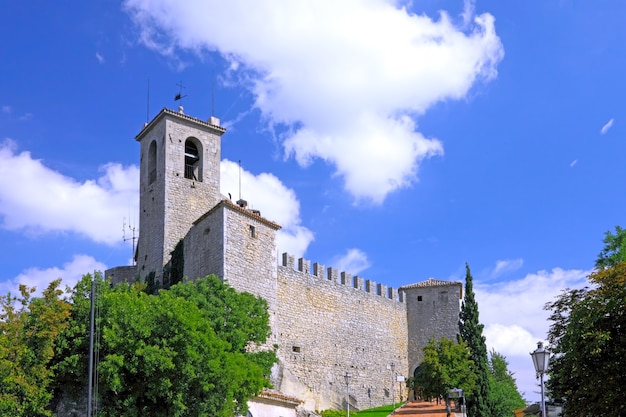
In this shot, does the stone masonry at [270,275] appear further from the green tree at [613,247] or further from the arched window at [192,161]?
the green tree at [613,247]

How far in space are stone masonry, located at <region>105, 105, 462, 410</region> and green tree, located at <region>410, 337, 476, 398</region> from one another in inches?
205

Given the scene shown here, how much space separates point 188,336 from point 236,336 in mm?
A: 2921

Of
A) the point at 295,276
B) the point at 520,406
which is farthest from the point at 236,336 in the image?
the point at 520,406

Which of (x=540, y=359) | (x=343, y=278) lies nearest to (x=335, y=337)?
(x=343, y=278)

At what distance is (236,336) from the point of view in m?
25.7

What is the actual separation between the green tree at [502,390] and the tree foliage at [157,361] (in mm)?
18699

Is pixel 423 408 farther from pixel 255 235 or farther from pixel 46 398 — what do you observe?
pixel 46 398

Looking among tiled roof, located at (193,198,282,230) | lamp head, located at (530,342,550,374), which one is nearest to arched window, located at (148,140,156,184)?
tiled roof, located at (193,198,282,230)

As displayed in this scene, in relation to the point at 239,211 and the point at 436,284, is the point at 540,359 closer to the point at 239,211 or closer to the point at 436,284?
the point at 239,211

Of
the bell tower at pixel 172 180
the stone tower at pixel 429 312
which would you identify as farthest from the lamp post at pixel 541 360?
the stone tower at pixel 429 312

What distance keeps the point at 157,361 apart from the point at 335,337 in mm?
19186

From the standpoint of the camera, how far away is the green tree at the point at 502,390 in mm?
40234

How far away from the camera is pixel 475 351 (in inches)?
1542

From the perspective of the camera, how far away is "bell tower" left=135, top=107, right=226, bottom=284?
36.1 metres
